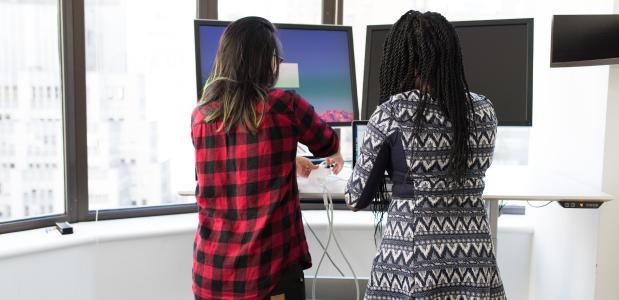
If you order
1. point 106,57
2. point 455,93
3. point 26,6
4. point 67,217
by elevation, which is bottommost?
point 67,217

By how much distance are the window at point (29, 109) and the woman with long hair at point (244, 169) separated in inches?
52.9

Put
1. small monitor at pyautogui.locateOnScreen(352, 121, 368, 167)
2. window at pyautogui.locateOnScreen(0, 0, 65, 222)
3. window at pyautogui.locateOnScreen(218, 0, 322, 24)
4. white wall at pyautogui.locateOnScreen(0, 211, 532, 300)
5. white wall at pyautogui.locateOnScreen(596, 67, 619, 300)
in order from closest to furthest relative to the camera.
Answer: small monitor at pyautogui.locateOnScreen(352, 121, 368, 167) < white wall at pyautogui.locateOnScreen(596, 67, 619, 300) < white wall at pyautogui.locateOnScreen(0, 211, 532, 300) < window at pyautogui.locateOnScreen(0, 0, 65, 222) < window at pyautogui.locateOnScreen(218, 0, 322, 24)

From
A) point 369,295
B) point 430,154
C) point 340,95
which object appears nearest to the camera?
point 430,154

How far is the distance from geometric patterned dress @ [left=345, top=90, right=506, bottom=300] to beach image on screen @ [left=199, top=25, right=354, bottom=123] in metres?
0.86

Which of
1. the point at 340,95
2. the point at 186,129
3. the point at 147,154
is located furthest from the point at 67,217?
the point at 340,95

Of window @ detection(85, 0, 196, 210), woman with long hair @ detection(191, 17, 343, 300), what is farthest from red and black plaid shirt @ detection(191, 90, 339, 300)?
window @ detection(85, 0, 196, 210)

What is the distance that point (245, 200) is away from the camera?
149 centimetres

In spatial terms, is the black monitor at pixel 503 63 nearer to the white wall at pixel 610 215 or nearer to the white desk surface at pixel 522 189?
the white desk surface at pixel 522 189

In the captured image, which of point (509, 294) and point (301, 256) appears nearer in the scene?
point (301, 256)

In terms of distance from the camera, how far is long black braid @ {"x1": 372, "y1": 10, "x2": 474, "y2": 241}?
1.38 m

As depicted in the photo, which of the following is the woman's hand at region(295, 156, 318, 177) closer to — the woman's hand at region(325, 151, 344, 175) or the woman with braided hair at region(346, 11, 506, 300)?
the woman's hand at region(325, 151, 344, 175)

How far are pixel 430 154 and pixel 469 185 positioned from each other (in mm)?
138

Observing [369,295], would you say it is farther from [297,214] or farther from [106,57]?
[106,57]

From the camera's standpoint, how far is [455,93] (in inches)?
55.4
